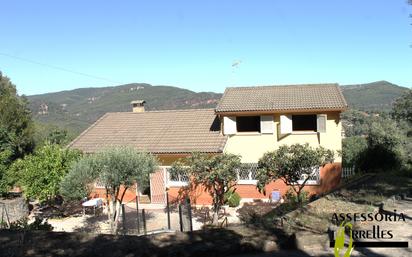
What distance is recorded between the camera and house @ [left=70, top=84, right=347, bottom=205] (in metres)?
19.7

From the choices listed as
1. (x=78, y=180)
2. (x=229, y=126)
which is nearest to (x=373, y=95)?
(x=229, y=126)

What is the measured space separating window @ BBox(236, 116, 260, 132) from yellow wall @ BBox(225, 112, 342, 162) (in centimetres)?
115

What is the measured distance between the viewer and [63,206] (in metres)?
19.6

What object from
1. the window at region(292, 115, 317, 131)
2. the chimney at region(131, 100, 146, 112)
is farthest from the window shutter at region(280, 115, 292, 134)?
the chimney at region(131, 100, 146, 112)

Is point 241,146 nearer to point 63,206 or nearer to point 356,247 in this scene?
point 63,206

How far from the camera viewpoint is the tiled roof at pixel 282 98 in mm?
19828

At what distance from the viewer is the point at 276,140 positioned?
20.4m

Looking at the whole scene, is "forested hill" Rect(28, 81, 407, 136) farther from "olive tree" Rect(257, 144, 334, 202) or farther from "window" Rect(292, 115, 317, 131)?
"olive tree" Rect(257, 144, 334, 202)

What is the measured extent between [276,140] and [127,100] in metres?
70.6

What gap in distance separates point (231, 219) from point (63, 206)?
28.7 feet

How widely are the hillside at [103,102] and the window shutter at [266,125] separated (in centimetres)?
4885

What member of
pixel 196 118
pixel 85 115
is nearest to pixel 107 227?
pixel 196 118

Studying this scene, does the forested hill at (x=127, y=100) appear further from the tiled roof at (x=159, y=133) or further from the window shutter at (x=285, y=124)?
the window shutter at (x=285, y=124)

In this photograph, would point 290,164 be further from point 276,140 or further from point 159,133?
point 159,133
